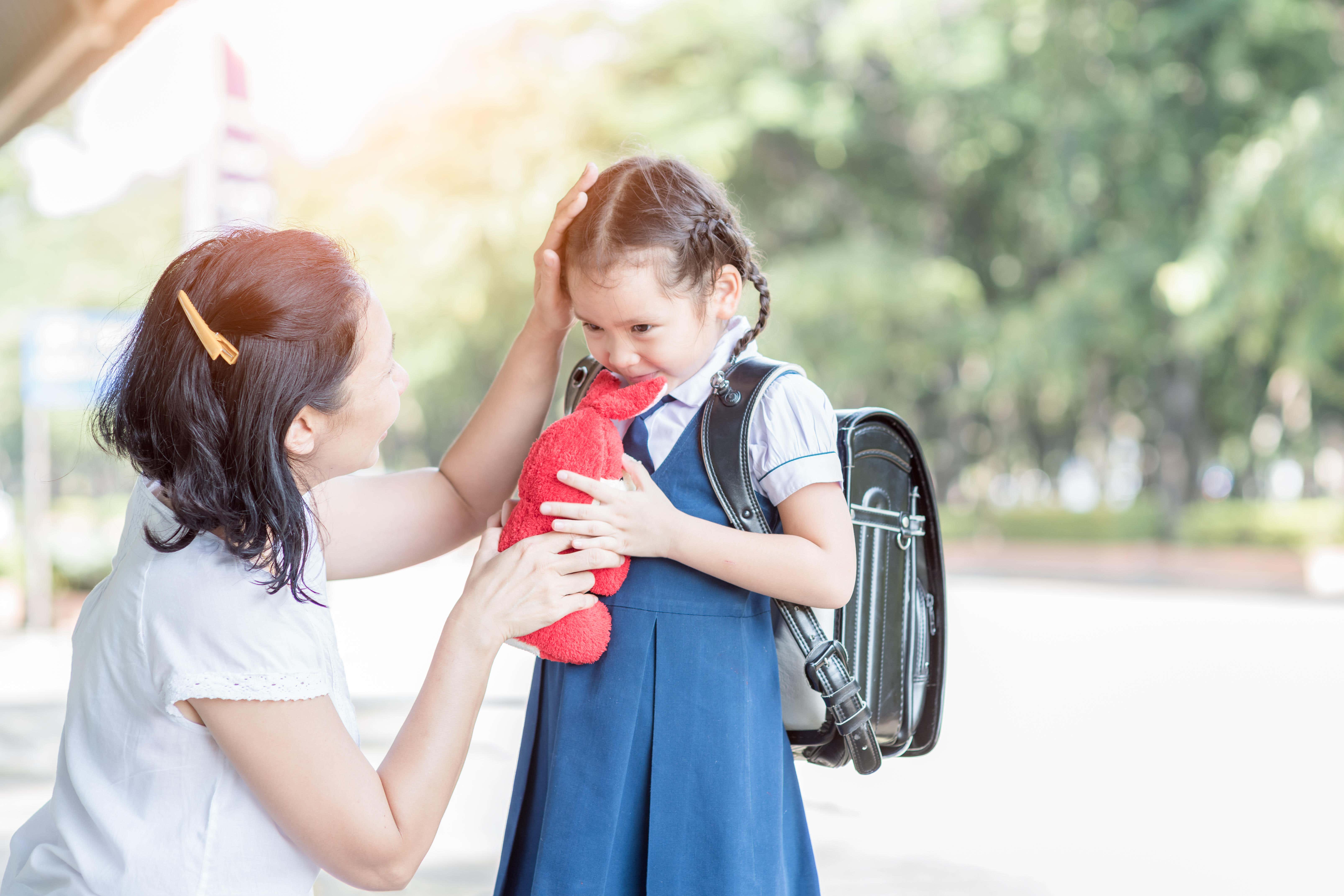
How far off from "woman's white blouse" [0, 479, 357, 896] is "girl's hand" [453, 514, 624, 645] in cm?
21

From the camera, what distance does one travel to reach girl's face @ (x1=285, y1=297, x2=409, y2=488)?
5.01 ft

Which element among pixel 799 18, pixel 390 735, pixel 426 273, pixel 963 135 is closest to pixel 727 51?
pixel 799 18

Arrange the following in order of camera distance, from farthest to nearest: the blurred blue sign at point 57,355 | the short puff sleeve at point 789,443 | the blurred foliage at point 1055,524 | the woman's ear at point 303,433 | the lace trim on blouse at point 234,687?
the blurred foliage at point 1055,524, the blurred blue sign at point 57,355, the short puff sleeve at point 789,443, the woman's ear at point 303,433, the lace trim on blouse at point 234,687

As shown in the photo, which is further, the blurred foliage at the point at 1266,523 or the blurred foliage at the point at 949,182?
the blurred foliage at the point at 1266,523

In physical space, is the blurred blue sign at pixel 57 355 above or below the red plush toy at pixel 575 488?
above

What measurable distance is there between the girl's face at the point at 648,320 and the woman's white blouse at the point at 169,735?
572 millimetres

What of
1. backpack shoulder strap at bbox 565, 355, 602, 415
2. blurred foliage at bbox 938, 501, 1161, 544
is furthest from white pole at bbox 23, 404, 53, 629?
blurred foliage at bbox 938, 501, 1161, 544

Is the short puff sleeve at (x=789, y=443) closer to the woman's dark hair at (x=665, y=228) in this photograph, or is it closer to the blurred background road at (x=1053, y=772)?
the woman's dark hair at (x=665, y=228)

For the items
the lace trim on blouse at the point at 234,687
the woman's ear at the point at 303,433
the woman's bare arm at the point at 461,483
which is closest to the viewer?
the lace trim on blouse at the point at 234,687

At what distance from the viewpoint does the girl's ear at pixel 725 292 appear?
5.62ft

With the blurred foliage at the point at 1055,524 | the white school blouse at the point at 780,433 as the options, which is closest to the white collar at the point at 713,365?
the white school blouse at the point at 780,433

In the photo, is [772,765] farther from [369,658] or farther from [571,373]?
[369,658]

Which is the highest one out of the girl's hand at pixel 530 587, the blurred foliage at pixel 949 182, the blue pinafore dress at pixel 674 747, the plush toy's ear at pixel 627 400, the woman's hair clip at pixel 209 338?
the blurred foliage at pixel 949 182

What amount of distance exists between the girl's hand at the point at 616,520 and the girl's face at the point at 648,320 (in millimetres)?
198
